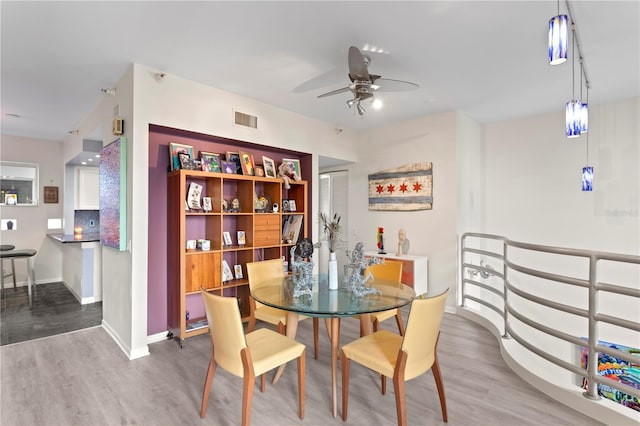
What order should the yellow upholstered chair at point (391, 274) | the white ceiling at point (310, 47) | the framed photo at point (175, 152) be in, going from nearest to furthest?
the white ceiling at point (310, 47), the yellow upholstered chair at point (391, 274), the framed photo at point (175, 152)

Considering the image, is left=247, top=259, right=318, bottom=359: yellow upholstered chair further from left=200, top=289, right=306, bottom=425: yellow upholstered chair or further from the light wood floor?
left=200, top=289, right=306, bottom=425: yellow upholstered chair

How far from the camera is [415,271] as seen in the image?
436 cm

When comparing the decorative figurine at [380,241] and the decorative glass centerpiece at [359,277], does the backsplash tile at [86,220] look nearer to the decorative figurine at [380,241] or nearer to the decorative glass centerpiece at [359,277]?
the decorative figurine at [380,241]

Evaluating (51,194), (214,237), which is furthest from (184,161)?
(51,194)

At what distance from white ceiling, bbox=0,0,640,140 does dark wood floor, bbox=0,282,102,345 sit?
2.84 metres

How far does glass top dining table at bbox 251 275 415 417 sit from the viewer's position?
213cm

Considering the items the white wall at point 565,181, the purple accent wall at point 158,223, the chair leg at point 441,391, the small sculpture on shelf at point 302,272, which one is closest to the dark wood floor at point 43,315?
the purple accent wall at point 158,223

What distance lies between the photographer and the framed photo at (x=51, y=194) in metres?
6.14

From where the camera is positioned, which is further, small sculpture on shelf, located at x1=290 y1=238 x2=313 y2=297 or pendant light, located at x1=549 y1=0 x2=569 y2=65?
small sculpture on shelf, located at x1=290 y1=238 x2=313 y2=297

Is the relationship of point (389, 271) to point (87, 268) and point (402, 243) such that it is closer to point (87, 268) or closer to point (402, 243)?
point (402, 243)

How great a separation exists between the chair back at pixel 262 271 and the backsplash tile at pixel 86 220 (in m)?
4.85

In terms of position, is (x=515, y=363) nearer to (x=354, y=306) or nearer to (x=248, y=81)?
(x=354, y=306)

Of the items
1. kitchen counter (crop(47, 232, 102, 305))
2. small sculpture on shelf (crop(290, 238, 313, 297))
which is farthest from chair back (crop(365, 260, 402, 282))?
kitchen counter (crop(47, 232, 102, 305))

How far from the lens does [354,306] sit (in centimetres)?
221
